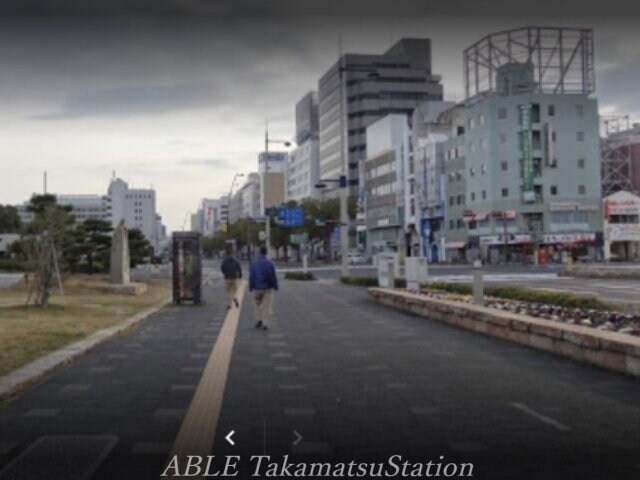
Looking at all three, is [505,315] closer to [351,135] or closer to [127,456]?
[127,456]

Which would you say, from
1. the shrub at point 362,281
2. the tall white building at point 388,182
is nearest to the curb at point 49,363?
the shrub at point 362,281

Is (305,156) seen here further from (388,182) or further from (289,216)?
(289,216)

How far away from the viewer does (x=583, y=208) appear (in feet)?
246

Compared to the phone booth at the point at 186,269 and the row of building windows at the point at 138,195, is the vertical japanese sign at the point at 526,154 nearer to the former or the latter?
the row of building windows at the point at 138,195

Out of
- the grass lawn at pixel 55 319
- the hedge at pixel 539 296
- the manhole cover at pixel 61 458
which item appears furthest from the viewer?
the hedge at pixel 539 296

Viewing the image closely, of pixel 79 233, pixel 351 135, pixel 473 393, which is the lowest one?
pixel 473 393

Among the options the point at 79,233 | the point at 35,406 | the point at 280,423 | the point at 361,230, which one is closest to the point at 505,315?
the point at 280,423

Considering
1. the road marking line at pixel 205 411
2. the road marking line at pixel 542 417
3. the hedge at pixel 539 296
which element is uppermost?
the hedge at pixel 539 296

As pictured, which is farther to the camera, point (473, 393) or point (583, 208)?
point (583, 208)

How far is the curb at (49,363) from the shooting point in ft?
27.1

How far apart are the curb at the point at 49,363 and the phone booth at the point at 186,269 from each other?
7.34 m

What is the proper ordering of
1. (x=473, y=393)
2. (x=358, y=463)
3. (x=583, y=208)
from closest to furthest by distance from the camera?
(x=358, y=463)
(x=473, y=393)
(x=583, y=208)

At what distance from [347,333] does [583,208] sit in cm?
6571

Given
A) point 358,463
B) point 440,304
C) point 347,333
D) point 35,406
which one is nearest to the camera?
point 358,463
